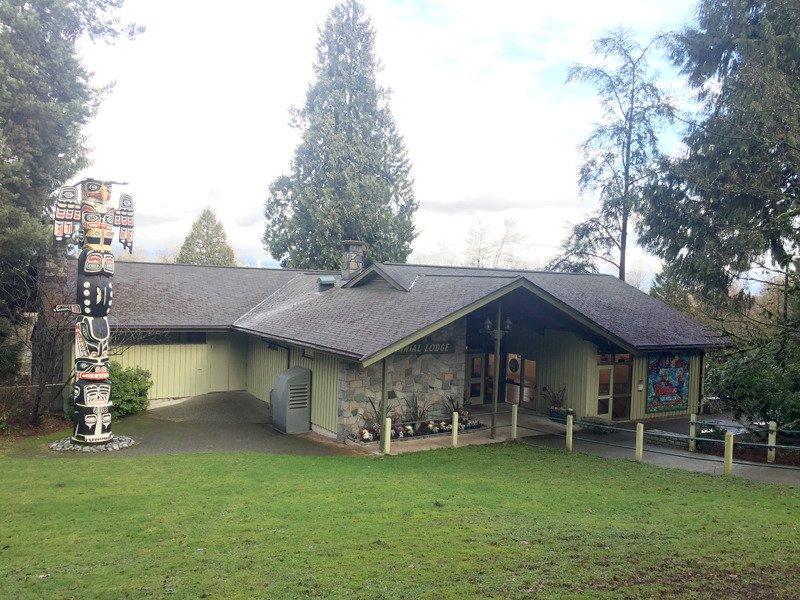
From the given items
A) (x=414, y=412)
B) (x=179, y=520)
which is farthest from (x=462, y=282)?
(x=179, y=520)

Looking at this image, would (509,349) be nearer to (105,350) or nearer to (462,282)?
(462,282)

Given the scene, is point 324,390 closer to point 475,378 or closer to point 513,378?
point 475,378

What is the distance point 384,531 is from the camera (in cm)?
743

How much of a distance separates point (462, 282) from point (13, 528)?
11.4m

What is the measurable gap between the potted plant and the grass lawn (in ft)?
17.1

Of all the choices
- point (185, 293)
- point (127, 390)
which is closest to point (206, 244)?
point (185, 293)

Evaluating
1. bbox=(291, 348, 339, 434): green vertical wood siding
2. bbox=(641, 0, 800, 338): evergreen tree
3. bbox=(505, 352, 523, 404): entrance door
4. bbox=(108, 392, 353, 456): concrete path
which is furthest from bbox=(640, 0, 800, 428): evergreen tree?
bbox=(108, 392, 353, 456): concrete path

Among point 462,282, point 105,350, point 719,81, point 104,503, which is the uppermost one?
point 719,81

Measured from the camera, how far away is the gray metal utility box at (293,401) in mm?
15469

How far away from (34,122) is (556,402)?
18594 mm

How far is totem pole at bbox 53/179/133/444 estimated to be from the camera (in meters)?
13.3

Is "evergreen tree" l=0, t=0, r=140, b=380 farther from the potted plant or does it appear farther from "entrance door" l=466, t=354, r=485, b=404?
the potted plant

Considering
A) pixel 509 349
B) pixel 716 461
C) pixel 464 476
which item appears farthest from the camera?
pixel 509 349

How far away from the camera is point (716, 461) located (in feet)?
42.2
